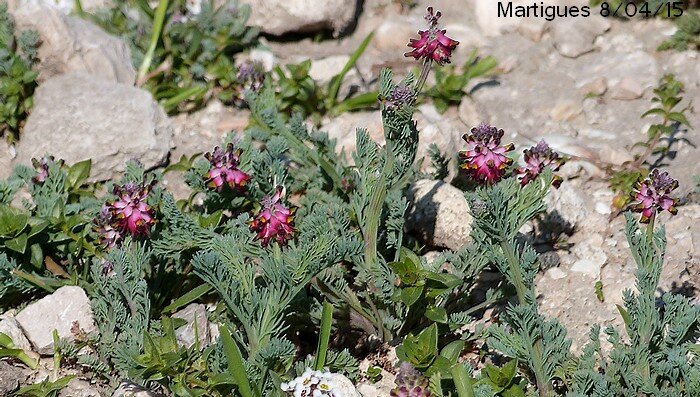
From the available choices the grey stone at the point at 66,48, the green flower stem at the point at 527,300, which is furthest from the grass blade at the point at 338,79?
the green flower stem at the point at 527,300

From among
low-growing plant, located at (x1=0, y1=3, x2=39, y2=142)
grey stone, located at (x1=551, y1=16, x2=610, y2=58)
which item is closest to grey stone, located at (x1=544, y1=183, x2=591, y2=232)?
grey stone, located at (x1=551, y1=16, x2=610, y2=58)

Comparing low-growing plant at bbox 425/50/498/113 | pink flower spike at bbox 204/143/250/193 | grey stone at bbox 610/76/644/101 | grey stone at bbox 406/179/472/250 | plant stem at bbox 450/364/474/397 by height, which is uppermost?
pink flower spike at bbox 204/143/250/193

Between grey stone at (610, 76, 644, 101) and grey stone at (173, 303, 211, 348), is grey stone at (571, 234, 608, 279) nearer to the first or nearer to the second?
grey stone at (610, 76, 644, 101)

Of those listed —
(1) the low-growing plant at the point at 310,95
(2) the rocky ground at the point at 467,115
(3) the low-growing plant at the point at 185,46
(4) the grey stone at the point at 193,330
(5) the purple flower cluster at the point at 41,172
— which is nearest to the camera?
(4) the grey stone at the point at 193,330

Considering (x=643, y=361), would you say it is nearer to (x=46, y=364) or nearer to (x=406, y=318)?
(x=406, y=318)

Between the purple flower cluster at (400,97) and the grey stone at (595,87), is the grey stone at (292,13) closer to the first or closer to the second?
the grey stone at (595,87)

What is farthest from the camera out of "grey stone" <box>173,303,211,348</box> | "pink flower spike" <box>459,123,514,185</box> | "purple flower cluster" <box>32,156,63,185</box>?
"purple flower cluster" <box>32,156,63,185</box>
